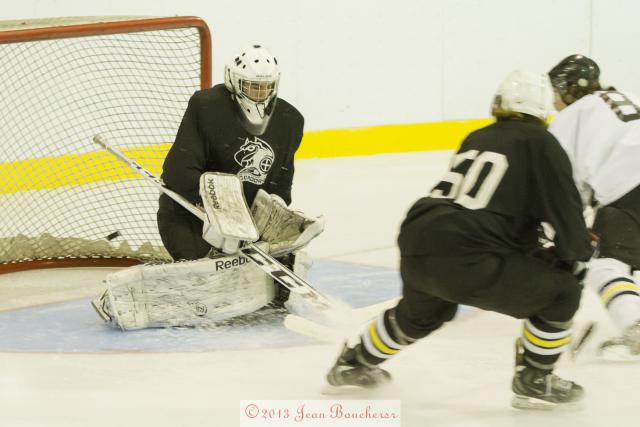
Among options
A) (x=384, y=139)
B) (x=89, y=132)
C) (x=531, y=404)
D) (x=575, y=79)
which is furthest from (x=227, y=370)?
(x=384, y=139)

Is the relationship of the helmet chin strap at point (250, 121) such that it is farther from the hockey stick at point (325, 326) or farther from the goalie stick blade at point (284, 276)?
the hockey stick at point (325, 326)

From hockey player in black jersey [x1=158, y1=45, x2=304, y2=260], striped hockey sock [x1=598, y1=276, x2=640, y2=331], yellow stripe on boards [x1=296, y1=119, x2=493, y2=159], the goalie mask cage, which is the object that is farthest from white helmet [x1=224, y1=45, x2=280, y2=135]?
yellow stripe on boards [x1=296, y1=119, x2=493, y2=159]

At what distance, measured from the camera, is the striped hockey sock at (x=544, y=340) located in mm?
2445

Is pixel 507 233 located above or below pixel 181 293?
above

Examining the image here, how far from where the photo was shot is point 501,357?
2992mm

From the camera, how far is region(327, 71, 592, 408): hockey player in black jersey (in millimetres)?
2363

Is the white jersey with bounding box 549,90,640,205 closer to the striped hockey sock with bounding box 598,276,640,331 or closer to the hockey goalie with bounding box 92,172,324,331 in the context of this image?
the striped hockey sock with bounding box 598,276,640,331

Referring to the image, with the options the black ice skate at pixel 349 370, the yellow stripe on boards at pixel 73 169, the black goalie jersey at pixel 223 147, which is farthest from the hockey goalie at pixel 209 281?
the yellow stripe on boards at pixel 73 169

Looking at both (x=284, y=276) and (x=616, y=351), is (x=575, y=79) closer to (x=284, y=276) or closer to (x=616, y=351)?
(x=616, y=351)

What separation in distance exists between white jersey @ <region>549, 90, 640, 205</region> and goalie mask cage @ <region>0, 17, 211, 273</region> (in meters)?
1.46

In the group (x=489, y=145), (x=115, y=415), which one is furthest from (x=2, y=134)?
(x=489, y=145)

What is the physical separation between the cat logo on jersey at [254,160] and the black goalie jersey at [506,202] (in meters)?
1.04

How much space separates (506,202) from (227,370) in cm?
88

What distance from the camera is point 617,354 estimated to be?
2.94 m
